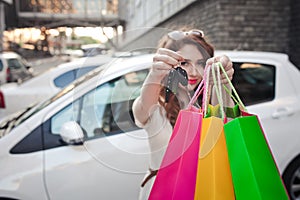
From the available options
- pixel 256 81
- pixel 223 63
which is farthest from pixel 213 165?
pixel 256 81

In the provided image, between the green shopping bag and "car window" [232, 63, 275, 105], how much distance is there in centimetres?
193

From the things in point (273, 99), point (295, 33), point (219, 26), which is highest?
point (219, 26)

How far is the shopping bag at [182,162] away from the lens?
126 centimetres

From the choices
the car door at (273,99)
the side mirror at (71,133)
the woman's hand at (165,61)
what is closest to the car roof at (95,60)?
the side mirror at (71,133)

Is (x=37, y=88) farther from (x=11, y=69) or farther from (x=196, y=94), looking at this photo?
(x=11, y=69)

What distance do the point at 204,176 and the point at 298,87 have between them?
7.31ft

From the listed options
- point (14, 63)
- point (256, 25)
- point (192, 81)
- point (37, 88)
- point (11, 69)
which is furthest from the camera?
point (14, 63)

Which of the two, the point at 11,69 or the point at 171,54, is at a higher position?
the point at 171,54

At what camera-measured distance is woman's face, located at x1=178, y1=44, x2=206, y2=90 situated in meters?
1.43

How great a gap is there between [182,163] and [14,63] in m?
12.6

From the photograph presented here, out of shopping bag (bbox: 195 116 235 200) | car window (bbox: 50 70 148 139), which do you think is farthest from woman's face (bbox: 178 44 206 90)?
car window (bbox: 50 70 148 139)

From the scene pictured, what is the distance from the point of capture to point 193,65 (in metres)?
1.44

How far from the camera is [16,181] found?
2412 mm

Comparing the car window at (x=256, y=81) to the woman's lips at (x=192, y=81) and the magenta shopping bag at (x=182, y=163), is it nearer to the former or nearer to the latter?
the woman's lips at (x=192, y=81)
